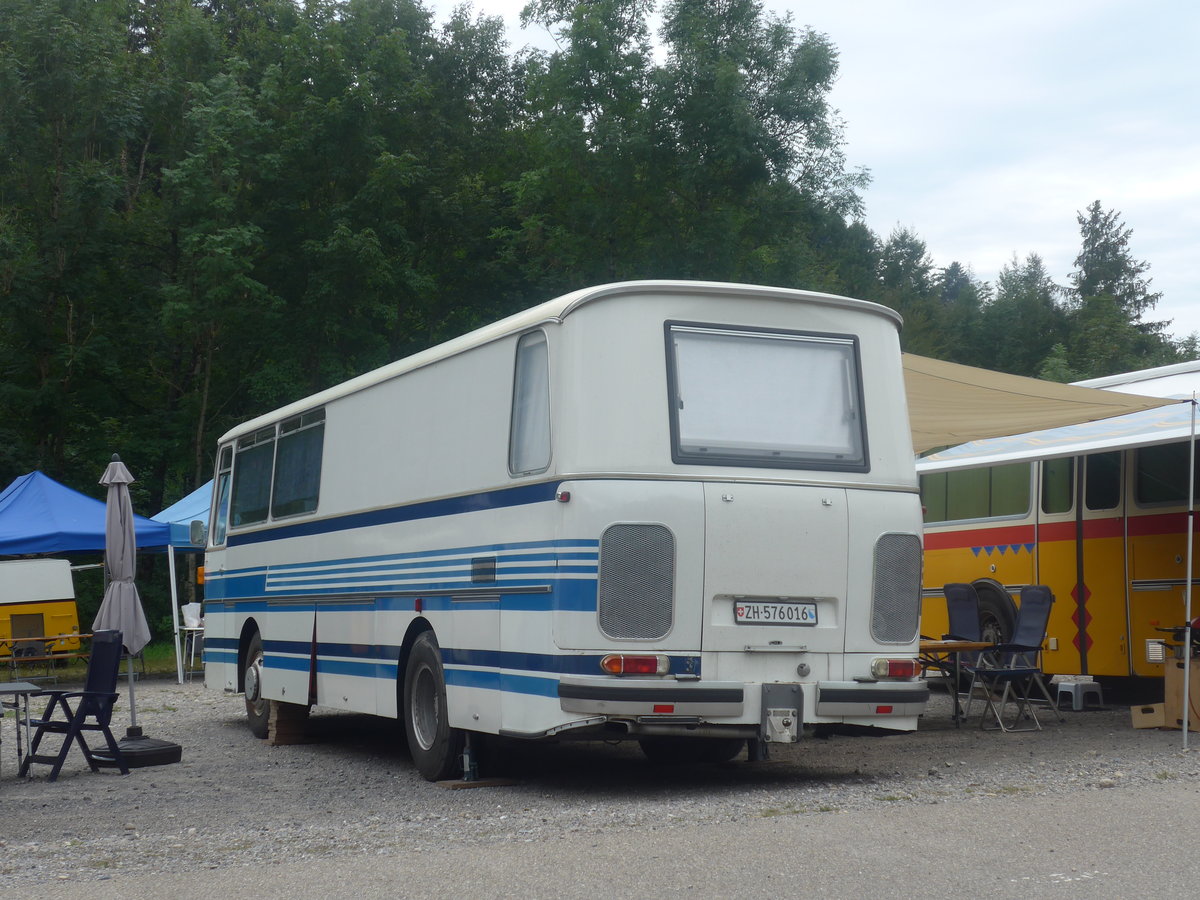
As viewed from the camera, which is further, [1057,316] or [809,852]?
[1057,316]

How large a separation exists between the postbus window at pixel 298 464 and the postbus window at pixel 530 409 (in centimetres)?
363

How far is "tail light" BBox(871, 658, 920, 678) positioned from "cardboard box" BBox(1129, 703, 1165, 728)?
4.10 m

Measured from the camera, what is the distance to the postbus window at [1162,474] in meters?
13.2

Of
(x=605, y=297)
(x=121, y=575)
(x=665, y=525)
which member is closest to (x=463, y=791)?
(x=665, y=525)

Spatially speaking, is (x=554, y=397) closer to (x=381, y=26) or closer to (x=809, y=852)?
(x=809, y=852)

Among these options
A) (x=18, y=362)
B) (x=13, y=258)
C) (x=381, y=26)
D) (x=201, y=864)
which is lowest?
(x=201, y=864)

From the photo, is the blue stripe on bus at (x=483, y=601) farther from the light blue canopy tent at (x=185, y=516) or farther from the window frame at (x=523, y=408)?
the light blue canopy tent at (x=185, y=516)

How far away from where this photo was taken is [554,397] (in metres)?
8.62

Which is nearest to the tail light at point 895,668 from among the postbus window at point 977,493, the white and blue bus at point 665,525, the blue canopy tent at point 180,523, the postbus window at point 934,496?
the white and blue bus at point 665,525

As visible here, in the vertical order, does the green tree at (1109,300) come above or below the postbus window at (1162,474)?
above

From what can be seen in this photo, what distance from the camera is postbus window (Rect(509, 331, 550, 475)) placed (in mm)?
8750

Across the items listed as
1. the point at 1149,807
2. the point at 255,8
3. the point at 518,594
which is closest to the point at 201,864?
the point at 518,594

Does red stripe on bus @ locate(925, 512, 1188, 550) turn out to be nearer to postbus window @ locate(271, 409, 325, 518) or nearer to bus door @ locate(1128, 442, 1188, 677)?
bus door @ locate(1128, 442, 1188, 677)

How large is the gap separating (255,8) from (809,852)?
1342 inches
